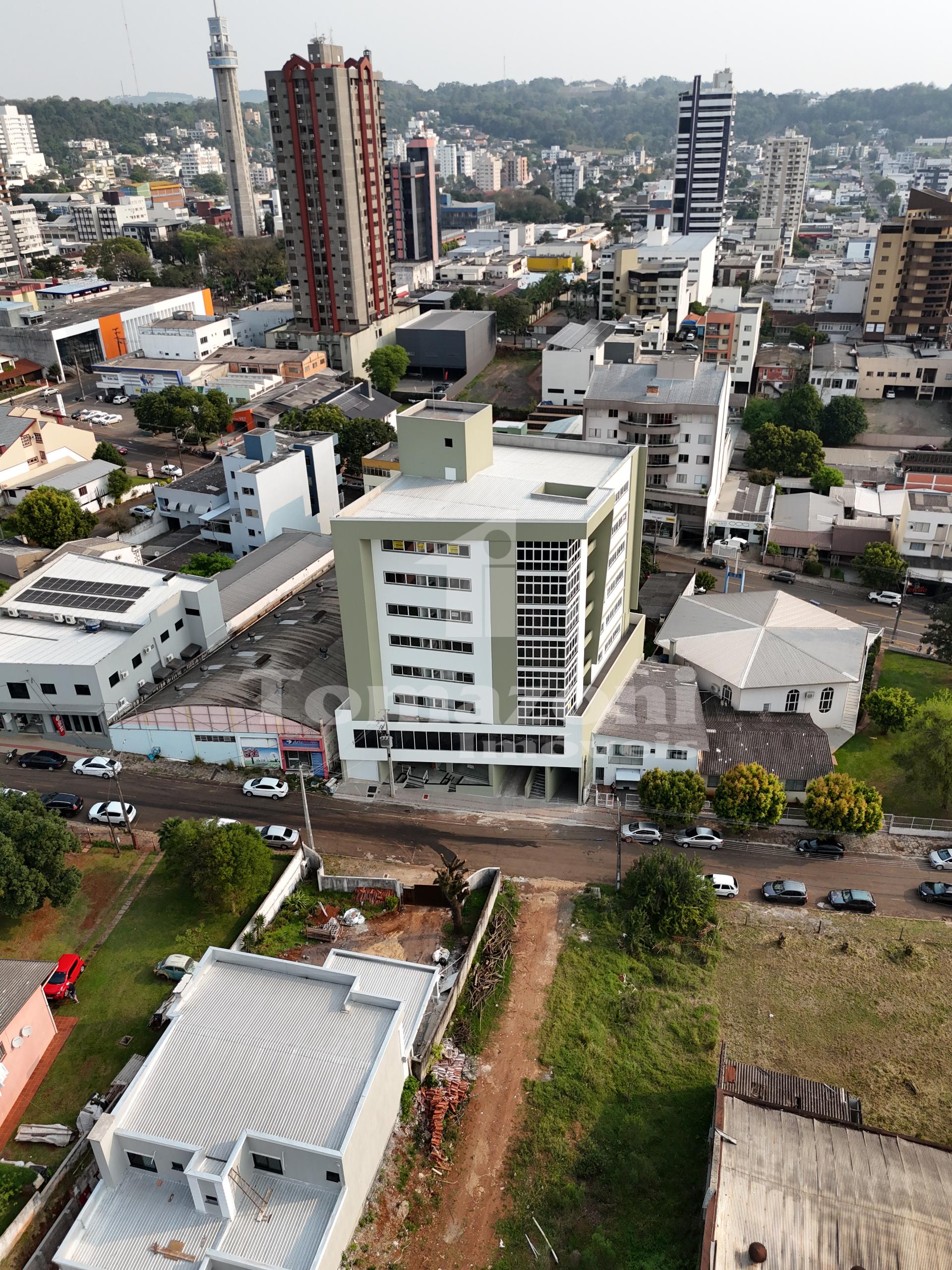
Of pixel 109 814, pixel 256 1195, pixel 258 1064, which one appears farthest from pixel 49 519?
pixel 256 1195

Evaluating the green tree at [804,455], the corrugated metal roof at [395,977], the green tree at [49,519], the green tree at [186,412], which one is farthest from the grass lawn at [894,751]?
the green tree at [186,412]

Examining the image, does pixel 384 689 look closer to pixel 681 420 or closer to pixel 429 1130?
pixel 429 1130

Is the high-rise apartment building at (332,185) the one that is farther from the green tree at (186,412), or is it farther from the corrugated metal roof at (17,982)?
the corrugated metal roof at (17,982)

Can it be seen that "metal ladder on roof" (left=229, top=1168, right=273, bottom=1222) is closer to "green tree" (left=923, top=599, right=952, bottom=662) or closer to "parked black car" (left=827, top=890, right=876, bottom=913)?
"parked black car" (left=827, top=890, right=876, bottom=913)

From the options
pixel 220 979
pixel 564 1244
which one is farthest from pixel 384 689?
pixel 564 1244

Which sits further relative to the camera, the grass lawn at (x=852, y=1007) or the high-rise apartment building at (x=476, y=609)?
the high-rise apartment building at (x=476, y=609)

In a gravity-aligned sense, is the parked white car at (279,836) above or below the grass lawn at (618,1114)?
above

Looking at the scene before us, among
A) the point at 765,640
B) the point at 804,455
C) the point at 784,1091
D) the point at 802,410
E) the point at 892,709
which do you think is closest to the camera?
the point at 784,1091

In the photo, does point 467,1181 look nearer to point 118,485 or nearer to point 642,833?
point 642,833
